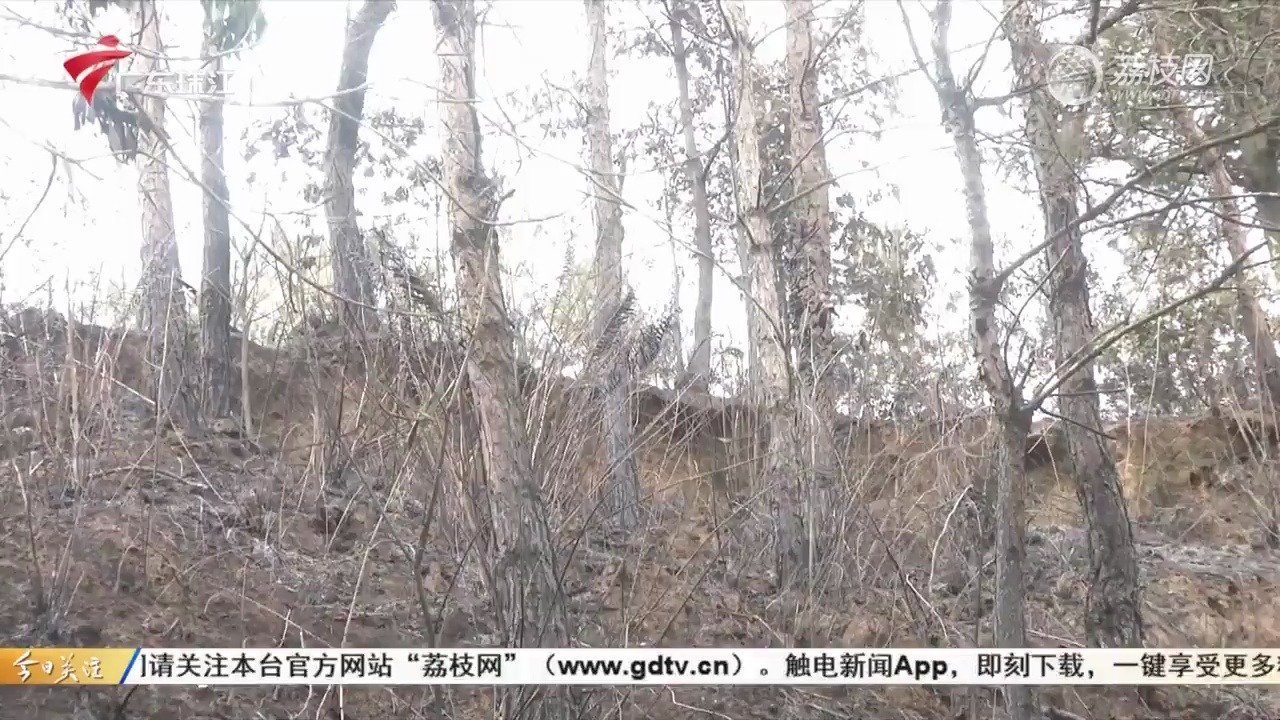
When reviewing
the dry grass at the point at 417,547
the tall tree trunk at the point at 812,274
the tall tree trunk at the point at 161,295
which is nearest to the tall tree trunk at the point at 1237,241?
the dry grass at the point at 417,547

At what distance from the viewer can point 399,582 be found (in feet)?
6.18

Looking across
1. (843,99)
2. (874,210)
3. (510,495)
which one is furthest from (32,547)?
(874,210)

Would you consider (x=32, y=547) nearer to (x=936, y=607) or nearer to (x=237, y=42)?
(x=237, y=42)

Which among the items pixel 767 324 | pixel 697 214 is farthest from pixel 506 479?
pixel 697 214

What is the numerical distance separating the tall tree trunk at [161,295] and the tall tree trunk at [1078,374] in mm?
2030

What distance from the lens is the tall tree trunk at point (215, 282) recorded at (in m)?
2.49

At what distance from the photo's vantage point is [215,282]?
2.68 m

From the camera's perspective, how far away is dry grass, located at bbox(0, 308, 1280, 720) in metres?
1.69

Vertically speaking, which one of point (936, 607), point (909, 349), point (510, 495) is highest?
point (909, 349)

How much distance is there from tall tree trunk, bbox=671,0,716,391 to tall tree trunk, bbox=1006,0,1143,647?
874mm

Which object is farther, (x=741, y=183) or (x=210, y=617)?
(x=741, y=183)

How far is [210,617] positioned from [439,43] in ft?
3.83

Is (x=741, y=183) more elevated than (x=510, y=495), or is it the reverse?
(x=741, y=183)

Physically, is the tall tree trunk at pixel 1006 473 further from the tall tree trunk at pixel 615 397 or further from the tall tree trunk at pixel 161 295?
the tall tree trunk at pixel 161 295
